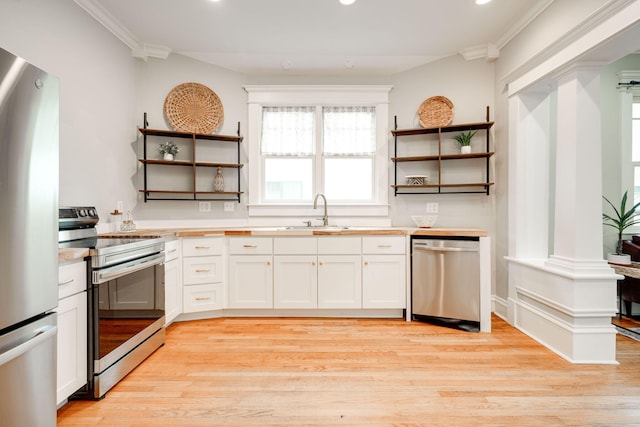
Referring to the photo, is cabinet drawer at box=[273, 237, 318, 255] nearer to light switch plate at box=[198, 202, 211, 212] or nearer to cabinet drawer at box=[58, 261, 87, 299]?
light switch plate at box=[198, 202, 211, 212]

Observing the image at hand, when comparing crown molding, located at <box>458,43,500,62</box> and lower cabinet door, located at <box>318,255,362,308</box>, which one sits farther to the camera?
crown molding, located at <box>458,43,500,62</box>

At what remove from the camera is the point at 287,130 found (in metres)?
3.78

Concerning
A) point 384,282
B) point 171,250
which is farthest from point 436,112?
point 171,250

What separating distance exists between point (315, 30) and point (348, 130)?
1.15 metres

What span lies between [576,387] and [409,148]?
258 centimetres

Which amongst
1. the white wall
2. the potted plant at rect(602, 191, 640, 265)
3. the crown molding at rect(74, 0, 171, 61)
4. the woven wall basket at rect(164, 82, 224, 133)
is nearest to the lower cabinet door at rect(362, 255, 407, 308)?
the potted plant at rect(602, 191, 640, 265)

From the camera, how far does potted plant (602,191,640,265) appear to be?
10.00ft

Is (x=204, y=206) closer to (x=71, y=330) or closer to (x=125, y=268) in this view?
(x=125, y=268)

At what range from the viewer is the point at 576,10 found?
2.24 metres

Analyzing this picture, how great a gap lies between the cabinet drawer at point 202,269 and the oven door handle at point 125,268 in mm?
575

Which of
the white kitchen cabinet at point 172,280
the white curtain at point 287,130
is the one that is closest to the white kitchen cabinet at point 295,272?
the white kitchen cabinet at point 172,280

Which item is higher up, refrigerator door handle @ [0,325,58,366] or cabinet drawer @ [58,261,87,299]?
cabinet drawer @ [58,261,87,299]

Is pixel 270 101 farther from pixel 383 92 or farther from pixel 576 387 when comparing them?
pixel 576 387

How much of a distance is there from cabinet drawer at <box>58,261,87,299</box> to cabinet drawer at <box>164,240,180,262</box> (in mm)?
901
